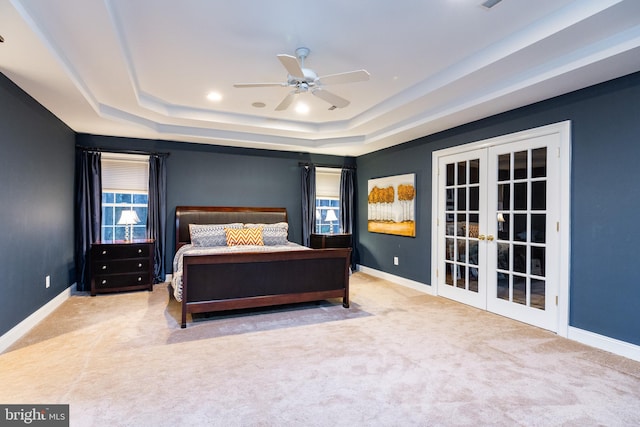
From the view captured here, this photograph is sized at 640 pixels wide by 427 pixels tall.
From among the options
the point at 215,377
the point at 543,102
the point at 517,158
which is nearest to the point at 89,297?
the point at 215,377

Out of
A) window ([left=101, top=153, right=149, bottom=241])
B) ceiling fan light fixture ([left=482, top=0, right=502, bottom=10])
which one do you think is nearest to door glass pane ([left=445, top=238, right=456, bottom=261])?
ceiling fan light fixture ([left=482, top=0, right=502, bottom=10])

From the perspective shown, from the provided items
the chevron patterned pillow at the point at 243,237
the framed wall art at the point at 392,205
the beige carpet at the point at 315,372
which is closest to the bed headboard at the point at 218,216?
the chevron patterned pillow at the point at 243,237

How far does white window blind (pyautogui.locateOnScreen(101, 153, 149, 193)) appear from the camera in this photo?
18.1ft

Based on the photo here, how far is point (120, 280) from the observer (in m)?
5.08

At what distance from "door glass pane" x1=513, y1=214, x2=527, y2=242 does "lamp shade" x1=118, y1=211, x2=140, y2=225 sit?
5.17 metres

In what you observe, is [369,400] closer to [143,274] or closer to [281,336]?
[281,336]

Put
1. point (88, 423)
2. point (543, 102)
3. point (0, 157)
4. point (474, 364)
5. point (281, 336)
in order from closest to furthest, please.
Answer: point (88, 423) → point (474, 364) → point (0, 157) → point (281, 336) → point (543, 102)

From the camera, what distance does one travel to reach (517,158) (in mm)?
3961

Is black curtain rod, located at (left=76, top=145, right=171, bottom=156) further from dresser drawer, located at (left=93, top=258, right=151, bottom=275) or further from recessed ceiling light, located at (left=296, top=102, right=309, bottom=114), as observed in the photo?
recessed ceiling light, located at (left=296, top=102, right=309, bottom=114)

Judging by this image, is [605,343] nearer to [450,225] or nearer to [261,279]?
[450,225]

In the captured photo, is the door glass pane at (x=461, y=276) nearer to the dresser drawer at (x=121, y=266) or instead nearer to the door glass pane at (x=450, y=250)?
the door glass pane at (x=450, y=250)

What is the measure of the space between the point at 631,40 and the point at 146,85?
458 cm

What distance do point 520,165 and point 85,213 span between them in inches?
233

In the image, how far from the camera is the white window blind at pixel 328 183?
7.05 m
